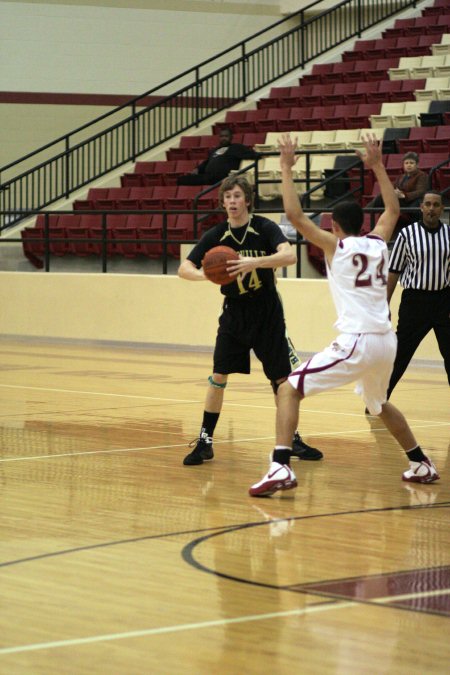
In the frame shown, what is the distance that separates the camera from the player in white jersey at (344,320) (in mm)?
7266

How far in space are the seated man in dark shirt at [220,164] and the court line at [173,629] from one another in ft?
51.9

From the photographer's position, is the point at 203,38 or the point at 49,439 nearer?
the point at 49,439

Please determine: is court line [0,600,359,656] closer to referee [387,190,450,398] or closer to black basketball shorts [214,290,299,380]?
black basketball shorts [214,290,299,380]

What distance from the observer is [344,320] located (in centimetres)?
735

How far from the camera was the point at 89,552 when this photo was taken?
19.6 feet

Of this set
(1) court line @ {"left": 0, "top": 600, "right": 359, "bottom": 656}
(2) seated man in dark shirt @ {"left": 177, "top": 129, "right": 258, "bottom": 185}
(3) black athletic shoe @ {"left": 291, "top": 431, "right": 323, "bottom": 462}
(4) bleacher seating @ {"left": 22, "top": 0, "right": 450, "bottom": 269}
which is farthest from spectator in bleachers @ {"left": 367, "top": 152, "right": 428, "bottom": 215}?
(1) court line @ {"left": 0, "top": 600, "right": 359, "bottom": 656}

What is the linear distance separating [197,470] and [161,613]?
3.61 m

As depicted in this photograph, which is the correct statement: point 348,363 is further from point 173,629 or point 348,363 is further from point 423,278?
point 423,278

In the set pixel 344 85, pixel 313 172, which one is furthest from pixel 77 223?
pixel 344 85

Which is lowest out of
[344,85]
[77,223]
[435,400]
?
[435,400]

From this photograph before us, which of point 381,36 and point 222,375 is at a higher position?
point 381,36

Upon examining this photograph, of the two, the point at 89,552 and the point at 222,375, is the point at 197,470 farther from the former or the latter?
the point at 89,552

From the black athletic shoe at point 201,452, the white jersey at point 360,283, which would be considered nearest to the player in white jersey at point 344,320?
the white jersey at point 360,283

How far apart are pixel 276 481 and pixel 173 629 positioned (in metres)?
2.76
